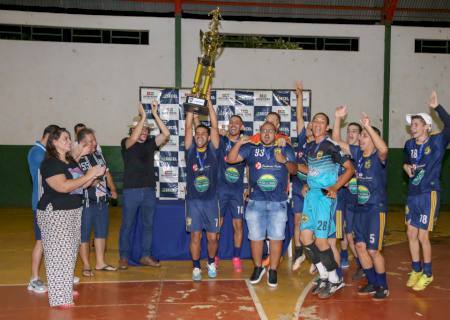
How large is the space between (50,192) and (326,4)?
10189 mm

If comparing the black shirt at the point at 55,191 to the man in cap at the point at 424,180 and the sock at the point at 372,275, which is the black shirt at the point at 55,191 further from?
the man in cap at the point at 424,180

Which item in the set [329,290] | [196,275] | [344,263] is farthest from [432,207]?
[196,275]

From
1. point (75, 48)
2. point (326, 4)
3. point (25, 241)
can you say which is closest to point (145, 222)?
point (25, 241)

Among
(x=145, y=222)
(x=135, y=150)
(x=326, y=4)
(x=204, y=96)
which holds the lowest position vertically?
(x=145, y=222)

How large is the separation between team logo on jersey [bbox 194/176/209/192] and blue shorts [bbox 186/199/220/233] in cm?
15

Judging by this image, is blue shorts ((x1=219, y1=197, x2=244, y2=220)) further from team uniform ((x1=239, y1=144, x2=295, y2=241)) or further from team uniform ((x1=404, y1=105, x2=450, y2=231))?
team uniform ((x1=404, y1=105, x2=450, y2=231))

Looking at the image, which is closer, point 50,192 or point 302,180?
point 50,192

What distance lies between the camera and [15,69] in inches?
493

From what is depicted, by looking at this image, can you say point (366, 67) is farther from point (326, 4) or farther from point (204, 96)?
point (204, 96)

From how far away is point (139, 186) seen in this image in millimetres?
6402

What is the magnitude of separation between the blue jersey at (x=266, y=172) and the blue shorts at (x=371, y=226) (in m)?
0.92

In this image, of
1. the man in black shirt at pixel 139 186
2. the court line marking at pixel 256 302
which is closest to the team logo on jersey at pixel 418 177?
the court line marking at pixel 256 302

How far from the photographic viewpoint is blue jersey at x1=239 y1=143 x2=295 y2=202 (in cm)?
564

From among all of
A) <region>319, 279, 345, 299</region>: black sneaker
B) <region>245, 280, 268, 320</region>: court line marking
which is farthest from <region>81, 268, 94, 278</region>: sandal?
<region>319, 279, 345, 299</region>: black sneaker
